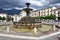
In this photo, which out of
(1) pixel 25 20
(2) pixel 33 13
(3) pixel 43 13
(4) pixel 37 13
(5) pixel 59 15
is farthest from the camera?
(2) pixel 33 13

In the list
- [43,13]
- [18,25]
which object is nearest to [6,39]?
[18,25]

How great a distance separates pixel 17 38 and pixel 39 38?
7.29 ft

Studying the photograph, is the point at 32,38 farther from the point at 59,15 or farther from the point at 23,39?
the point at 59,15

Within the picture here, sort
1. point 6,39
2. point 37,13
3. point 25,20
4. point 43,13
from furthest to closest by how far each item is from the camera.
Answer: point 37,13 < point 43,13 < point 25,20 < point 6,39

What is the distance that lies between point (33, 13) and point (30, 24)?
130m

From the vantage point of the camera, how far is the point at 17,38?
51.8ft

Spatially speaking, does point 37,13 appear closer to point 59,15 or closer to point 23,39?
point 59,15

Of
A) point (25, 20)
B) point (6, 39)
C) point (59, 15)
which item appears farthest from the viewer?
point (59, 15)

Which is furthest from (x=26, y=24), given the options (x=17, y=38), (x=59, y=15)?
(x=59, y=15)

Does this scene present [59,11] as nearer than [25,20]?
No

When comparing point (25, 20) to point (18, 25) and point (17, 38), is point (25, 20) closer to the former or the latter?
point (18, 25)

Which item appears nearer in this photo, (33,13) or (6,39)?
(6,39)

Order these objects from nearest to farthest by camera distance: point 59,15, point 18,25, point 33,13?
point 18,25
point 59,15
point 33,13

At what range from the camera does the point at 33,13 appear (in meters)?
159
